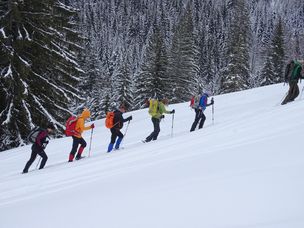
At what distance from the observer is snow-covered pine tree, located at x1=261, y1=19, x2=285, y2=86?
51.3m

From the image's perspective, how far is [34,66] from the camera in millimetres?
19969

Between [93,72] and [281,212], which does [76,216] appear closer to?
[281,212]

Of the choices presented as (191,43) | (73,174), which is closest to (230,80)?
(191,43)

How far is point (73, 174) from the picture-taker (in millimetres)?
10141

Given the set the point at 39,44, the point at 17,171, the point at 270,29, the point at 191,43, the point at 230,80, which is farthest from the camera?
the point at 270,29

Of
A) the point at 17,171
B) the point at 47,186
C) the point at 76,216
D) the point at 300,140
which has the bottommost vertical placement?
the point at 17,171

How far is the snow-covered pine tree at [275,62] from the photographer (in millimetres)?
51344

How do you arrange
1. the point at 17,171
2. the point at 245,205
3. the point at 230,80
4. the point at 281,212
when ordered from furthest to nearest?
1. the point at 230,80
2. the point at 17,171
3. the point at 245,205
4. the point at 281,212

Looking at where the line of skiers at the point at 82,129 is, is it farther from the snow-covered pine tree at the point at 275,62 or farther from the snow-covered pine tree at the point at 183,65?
the snow-covered pine tree at the point at 275,62

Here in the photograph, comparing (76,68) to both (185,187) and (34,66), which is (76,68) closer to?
(34,66)

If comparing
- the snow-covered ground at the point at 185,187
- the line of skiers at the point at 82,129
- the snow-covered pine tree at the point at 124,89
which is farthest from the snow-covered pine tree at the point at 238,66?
the snow-covered ground at the point at 185,187

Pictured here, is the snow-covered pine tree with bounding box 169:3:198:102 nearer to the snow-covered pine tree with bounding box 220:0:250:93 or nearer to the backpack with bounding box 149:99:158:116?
the snow-covered pine tree with bounding box 220:0:250:93

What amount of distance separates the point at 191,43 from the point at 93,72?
17995mm

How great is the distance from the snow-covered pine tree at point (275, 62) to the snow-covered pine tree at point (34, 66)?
35.7 m
